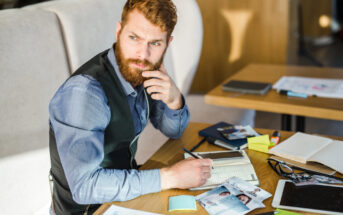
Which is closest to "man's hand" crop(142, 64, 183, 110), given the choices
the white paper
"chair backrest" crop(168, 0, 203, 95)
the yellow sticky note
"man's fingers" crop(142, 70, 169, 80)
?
"man's fingers" crop(142, 70, 169, 80)

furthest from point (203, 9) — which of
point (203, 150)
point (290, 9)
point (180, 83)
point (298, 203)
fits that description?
point (298, 203)

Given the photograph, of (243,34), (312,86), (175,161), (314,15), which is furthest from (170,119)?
(314,15)

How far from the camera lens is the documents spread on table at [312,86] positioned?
202 cm

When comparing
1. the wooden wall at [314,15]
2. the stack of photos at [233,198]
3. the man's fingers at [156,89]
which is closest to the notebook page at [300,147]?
the stack of photos at [233,198]

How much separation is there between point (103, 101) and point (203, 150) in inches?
19.0

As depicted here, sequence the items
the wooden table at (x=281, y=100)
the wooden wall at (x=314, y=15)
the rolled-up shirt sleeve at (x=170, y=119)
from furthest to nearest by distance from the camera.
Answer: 1. the wooden wall at (x=314, y=15)
2. the wooden table at (x=281, y=100)
3. the rolled-up shirt sleeve at (x=170, y=119)

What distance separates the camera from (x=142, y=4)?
4.19ft

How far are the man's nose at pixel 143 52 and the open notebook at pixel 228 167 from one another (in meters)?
0.41

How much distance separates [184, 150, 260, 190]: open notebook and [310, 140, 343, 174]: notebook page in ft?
0.78

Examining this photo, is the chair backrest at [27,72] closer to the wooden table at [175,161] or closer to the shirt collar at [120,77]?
the shirt collar at [120,77]

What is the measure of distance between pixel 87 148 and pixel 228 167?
51 centimetres

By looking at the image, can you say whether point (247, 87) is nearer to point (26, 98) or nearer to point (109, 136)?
point (109, 136)

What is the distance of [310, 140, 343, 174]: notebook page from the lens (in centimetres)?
128

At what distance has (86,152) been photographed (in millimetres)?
1143
